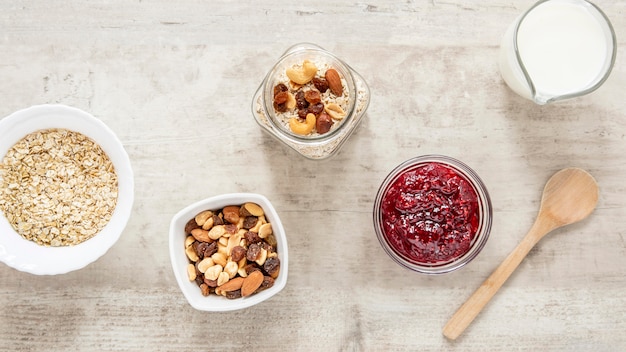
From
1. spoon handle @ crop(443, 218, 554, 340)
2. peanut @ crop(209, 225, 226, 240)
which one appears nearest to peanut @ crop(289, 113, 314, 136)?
peanut @ crop(209, 225, 226, 240)

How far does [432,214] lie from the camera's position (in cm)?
120

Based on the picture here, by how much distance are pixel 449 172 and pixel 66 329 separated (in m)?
0.96

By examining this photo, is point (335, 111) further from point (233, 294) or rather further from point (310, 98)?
point (233, 294)

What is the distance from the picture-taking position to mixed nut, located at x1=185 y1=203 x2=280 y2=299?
48.4 inches

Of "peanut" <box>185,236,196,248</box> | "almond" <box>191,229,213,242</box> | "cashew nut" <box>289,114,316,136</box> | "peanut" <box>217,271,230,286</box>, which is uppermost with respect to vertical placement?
"cashew nut" <box>289,114,316,136</box>

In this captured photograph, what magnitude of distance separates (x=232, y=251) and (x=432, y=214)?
→ 427mm

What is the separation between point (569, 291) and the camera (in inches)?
54.2

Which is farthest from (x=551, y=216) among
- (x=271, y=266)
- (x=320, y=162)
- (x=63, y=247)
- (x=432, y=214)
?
(x=63, y=247)

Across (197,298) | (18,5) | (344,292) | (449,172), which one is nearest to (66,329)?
(197,298)

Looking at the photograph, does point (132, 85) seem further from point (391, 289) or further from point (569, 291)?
point (569, 291)

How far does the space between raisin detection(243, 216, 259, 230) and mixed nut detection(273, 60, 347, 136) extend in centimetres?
22

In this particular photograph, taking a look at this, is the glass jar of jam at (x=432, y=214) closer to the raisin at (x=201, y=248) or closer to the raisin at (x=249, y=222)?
the raisin at (x=249, y=222)

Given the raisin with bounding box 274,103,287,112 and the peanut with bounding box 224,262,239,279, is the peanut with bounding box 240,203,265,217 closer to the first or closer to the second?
the peanut with bounding box 224,262,239,279

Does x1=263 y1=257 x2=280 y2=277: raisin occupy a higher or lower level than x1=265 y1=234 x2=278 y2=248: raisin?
lower
